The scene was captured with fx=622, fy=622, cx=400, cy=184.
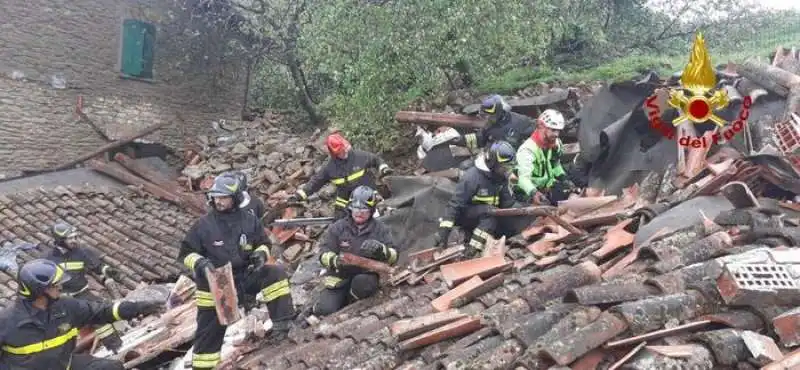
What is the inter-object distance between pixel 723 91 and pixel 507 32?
3.78 m

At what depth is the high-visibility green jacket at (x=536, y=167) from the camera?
6.87m

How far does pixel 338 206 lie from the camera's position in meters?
7.98

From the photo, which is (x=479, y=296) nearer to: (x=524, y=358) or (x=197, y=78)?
(x=524, y=358)

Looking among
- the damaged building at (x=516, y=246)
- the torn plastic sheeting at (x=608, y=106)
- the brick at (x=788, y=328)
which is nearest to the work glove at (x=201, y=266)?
the damaged building at (x=516, y=246)

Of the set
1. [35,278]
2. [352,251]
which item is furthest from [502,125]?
[35,278]

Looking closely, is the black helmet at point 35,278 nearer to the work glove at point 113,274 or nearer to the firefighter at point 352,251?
the firefighter at point 352,251

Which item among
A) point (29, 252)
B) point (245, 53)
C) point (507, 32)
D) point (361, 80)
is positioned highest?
point (507, 32)

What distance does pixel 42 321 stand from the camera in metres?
5.02

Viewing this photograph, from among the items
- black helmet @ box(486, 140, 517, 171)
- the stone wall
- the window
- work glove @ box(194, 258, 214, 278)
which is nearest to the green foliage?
the stone wall

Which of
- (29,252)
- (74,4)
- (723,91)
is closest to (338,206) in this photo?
(29,252)

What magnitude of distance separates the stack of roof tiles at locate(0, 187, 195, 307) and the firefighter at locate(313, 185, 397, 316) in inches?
152

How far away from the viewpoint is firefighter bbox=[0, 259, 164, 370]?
4.93 metres

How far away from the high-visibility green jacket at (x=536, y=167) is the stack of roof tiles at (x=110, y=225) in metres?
5.33

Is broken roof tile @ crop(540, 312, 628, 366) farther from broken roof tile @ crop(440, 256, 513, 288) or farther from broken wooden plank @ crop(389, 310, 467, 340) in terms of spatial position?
broken roof tile @ crop(440, 256, 513, 288)
